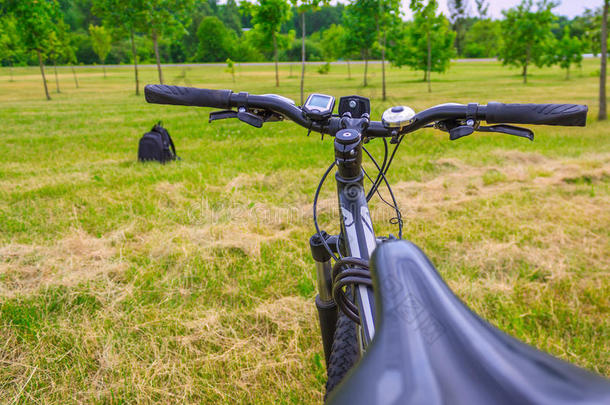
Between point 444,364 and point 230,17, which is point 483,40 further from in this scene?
point 444,364

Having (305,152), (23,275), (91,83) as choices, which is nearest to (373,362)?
(23,275)

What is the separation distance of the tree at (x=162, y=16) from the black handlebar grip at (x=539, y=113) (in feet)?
65.3

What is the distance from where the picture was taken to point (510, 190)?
4883 millimetres

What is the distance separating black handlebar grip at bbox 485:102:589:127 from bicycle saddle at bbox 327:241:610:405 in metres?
0.82

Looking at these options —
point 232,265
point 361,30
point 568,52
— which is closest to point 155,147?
point 232,265

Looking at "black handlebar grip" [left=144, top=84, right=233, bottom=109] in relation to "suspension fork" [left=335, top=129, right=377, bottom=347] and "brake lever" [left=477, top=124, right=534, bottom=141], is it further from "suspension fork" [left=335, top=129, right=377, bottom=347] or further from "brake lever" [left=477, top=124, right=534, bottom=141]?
"brake lever" [left=477, top=124, right=534, bottom=141]

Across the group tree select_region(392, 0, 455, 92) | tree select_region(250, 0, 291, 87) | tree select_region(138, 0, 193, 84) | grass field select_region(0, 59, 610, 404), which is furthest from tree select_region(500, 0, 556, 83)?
grass field select_region(0, 59, 610, 404)

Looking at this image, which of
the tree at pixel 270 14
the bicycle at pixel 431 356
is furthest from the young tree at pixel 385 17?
the bicycle at pixel 431 356

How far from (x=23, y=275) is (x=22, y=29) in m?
21.9

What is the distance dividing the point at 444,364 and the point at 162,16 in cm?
2241

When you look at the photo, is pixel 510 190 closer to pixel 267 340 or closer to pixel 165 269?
pixel 267 340

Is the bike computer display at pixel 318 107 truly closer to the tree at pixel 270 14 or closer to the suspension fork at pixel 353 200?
the suspension fork at pixel 353 200

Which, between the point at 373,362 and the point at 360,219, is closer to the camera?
the point at 373,362

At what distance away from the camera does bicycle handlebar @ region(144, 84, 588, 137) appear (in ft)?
3.86
